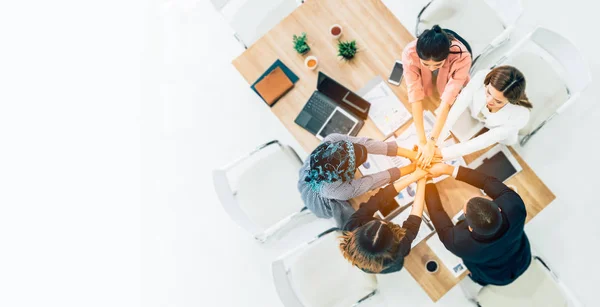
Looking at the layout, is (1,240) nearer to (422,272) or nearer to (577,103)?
(422,272)

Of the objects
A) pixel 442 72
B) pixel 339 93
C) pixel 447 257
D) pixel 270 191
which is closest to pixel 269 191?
pixel 270 191

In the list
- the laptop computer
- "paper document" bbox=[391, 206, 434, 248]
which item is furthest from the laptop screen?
"paper document" bbox=[391, 206, 434, 248]

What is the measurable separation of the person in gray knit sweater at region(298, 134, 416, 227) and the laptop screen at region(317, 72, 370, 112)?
0.82 feet

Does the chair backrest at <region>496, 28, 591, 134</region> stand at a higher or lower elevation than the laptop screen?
lower

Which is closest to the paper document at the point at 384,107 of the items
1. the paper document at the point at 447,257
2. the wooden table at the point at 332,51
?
the wooden table at the point at 332,51

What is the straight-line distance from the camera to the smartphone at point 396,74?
243cm

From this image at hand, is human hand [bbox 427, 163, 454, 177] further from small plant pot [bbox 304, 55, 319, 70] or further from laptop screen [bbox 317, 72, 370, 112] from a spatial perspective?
small plant pot [bbox 304, 55, 319, 70]

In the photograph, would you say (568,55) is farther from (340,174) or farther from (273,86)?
(273,86)

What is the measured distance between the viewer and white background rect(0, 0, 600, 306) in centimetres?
305

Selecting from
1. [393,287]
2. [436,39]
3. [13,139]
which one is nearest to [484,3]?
[436,39]

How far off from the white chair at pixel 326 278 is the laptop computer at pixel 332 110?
24.9 inches

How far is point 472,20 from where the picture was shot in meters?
2.78

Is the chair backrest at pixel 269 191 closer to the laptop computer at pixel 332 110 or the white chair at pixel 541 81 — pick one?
the laptop computer at pixel 332 110

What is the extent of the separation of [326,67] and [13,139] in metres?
3.07
